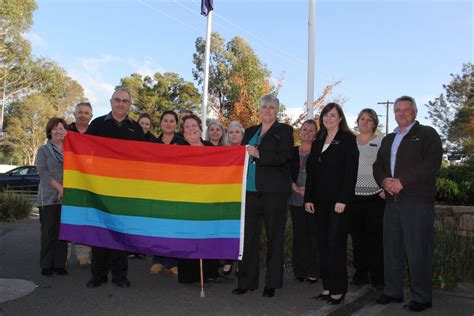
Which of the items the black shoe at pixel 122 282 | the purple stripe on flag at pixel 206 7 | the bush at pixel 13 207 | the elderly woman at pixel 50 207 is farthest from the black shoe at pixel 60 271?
the purple stripe on flag at pixel 206 7

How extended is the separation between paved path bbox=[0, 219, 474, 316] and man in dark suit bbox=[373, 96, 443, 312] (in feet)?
0.93

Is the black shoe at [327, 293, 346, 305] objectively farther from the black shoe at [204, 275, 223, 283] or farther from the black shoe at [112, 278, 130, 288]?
the black shoe at [112, 278, 130, 288]

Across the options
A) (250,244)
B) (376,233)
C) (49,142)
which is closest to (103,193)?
(49,142)

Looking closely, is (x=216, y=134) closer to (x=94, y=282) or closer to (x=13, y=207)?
(x=94, y=282)

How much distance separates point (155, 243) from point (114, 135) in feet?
4.63


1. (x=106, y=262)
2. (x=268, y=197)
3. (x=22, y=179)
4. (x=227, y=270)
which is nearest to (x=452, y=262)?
(x=268, y=197)

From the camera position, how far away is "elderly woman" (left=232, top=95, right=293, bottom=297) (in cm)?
462

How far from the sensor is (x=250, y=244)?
15.5ft

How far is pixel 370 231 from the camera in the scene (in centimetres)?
513

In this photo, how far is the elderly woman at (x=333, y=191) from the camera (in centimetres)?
443

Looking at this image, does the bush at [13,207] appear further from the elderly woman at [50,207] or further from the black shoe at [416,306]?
the black shoe at [416,306]

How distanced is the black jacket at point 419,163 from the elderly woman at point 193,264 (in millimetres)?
2361

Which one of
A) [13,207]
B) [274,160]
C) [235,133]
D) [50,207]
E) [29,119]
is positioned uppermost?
[29,119]

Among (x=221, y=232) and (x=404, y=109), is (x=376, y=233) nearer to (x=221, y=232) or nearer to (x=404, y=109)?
(x=404, y=109)
